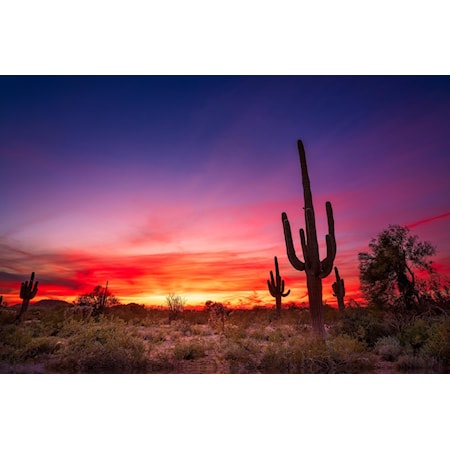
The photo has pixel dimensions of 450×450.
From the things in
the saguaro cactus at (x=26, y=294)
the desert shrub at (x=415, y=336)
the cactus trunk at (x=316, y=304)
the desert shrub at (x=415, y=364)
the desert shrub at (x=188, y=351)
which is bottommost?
the desert shrub at (x=415, y=364)

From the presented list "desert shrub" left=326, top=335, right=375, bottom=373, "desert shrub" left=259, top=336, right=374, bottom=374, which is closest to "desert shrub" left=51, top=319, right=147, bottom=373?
"desert shrub" left=259, top=336, right=374, bottom=374

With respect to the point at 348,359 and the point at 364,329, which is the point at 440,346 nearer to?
the point at 348,359

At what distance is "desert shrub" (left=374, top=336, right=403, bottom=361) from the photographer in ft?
22.2

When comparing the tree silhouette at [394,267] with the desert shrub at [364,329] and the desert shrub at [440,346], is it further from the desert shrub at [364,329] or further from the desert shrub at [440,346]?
the desert shrub at [440,346]

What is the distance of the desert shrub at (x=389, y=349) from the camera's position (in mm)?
6781

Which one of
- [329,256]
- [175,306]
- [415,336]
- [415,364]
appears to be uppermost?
[329,256]

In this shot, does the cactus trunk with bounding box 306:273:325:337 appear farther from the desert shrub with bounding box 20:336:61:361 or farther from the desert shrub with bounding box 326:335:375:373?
the desert shrub with bounding box 20:336:61:361

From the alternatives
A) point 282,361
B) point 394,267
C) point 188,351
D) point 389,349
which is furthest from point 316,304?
point 394,267

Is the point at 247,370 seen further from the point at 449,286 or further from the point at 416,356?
the point at 449,286

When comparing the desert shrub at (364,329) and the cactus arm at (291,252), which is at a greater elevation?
the cactus arm at (291,252)

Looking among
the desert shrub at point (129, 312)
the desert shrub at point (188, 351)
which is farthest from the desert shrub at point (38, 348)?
the desert shrub at point (129, 312)

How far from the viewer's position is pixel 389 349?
693 cm
